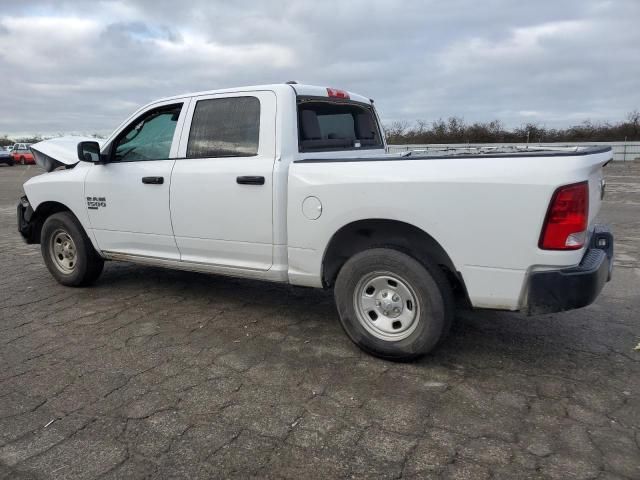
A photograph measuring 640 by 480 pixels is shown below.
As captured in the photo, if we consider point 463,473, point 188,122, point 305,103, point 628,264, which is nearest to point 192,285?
point 188,122

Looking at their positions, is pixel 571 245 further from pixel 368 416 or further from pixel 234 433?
pixel 234 433

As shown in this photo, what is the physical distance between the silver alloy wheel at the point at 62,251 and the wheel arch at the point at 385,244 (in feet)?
9.90

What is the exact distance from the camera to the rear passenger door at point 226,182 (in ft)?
12.9

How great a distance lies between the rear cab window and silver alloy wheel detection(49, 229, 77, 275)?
2.84m

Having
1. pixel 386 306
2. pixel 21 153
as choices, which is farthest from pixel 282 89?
pixel 21 153

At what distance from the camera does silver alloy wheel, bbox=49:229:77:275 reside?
17.7 ft

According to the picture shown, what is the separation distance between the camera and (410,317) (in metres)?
3.47

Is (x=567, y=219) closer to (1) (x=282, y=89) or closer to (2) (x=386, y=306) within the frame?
(2) (x=386, y=306)

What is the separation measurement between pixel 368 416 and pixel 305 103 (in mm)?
2508

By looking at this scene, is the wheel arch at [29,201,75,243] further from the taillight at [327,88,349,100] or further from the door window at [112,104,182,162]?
the taillight at [327,88,349,100]

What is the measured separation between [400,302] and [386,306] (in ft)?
0.34

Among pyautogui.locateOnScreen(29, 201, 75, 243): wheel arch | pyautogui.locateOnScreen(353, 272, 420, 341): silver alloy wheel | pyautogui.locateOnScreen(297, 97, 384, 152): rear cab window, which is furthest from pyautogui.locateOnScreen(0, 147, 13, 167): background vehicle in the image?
pyautogui.locateOnScreen(353, 272, 420, 341): silver alloy wheel

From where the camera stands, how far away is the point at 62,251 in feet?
18.0

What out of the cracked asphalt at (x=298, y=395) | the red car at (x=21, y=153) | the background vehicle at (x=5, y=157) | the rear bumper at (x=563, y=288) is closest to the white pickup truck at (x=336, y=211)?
the rear bumper at (x=563, y=288)
